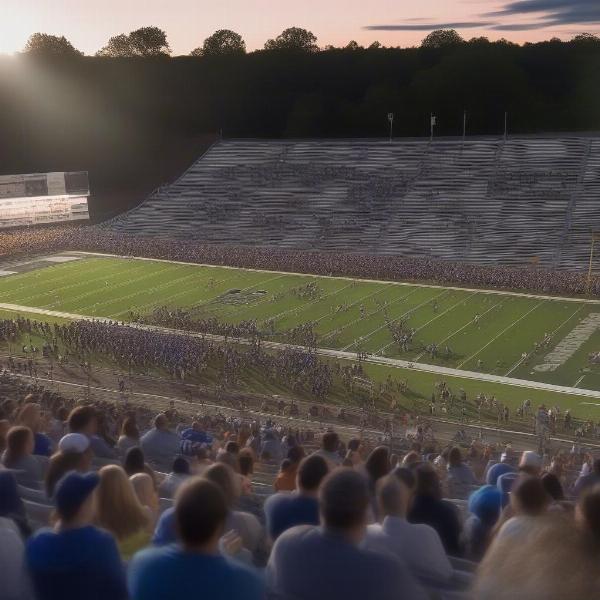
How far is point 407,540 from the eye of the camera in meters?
4.05

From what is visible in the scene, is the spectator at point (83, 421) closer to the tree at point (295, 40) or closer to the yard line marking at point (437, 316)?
the yard line marking at point (437, 316)

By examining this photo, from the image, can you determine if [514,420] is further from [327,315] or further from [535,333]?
[327,315]

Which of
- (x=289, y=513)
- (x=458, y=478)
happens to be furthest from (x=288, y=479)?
(x=458, y=478)

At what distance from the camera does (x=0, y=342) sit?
91.0ft

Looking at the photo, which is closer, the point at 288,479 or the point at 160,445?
the point at 288,479

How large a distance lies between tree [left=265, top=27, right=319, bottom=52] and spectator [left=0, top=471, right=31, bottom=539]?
79651 millimetres

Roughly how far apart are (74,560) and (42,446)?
4.27 m

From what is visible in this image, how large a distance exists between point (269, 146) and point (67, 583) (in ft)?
177

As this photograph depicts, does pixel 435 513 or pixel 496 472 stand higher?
pixel 435 513

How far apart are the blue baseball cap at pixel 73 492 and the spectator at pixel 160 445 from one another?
5.20 meters

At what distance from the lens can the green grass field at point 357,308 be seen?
25.5m

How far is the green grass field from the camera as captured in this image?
25453 millimetres

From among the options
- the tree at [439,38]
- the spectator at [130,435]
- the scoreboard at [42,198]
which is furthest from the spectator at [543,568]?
the tree at [439,38]

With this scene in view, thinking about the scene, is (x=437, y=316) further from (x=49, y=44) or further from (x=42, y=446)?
(x=49, y=44)
